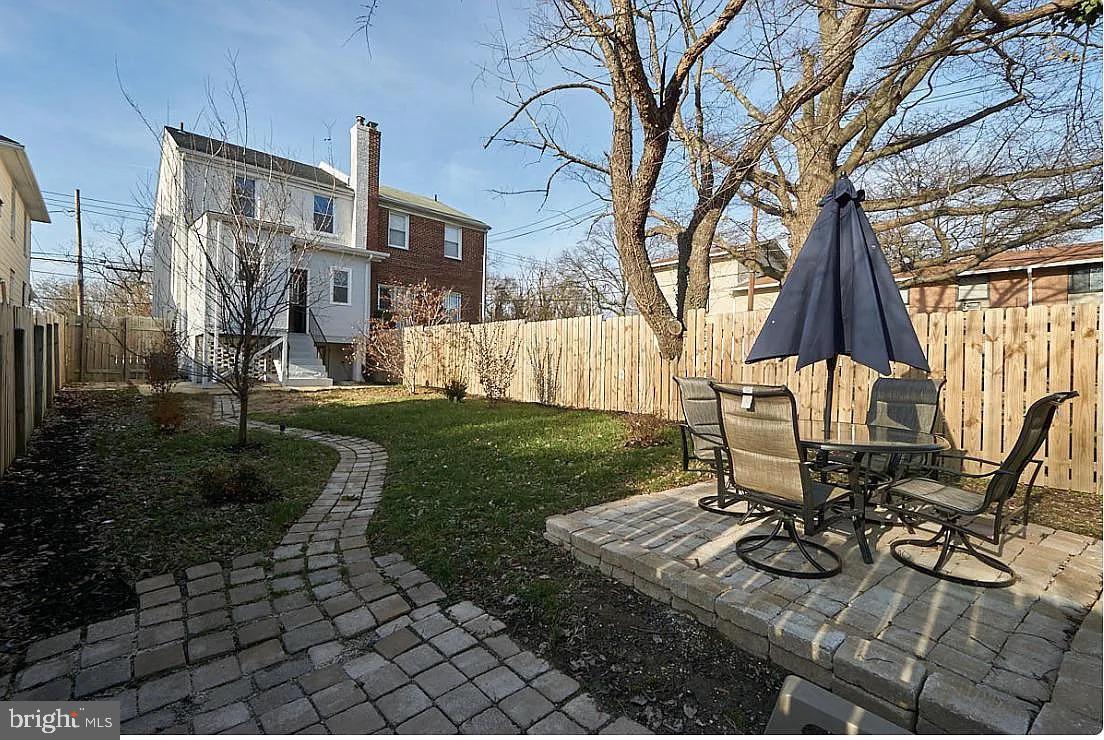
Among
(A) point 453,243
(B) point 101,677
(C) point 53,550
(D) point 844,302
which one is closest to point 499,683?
(B) point 101,677

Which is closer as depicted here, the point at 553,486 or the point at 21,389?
the point at 553,486

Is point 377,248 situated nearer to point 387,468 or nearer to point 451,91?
point 451,91

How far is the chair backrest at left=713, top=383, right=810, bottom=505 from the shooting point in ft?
9.12

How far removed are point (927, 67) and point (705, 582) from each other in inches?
301

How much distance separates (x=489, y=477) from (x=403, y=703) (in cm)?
313

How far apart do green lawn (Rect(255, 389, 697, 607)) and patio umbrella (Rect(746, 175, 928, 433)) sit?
1874mm

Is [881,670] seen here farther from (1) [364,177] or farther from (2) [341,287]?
(1) [364,177]

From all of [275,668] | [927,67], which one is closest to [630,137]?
[927,67]

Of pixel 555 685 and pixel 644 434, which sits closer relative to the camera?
pixel 555 685

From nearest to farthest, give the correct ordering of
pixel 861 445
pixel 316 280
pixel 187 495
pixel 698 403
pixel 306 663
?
1. pixel 306 663
2. pixel 861 445
3. pixel 187 495
4. pixel 698 403
5. pixel 316 280

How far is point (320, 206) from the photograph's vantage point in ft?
60.4

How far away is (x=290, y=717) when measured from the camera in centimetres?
190

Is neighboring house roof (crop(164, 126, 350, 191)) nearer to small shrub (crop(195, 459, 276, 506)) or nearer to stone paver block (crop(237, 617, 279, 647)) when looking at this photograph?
small shrub (crop(195, 459, 276, 506))

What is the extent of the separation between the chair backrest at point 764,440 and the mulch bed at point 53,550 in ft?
11.3
